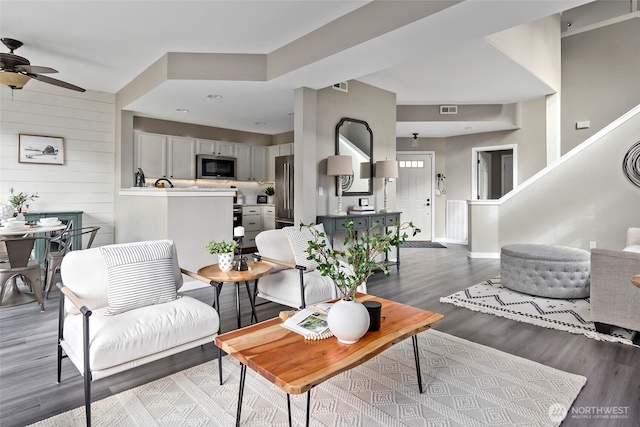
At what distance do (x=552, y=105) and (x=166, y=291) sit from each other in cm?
745

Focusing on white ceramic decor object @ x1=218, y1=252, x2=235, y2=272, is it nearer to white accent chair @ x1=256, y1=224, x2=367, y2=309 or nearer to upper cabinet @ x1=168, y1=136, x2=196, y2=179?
white accent chair @ x1=256, y1=224, x2=367, y2=309

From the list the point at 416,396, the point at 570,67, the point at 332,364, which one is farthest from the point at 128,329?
the point at 570,67

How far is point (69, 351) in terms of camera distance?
2.08 meters

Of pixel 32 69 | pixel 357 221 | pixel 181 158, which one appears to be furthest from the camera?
pixel 181 158

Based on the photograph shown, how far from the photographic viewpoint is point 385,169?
18.1 ft

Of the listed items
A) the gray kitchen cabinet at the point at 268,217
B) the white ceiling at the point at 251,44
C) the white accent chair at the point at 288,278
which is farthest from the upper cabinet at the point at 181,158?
the white accent chair at the point at 288,278

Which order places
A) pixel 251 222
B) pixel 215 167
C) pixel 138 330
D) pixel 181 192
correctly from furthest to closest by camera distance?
1. pixel 251 222
2. pixel 215 167
3. pixel 181 192
4. pixel 138 330

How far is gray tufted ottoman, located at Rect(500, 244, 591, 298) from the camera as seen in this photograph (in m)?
3.99

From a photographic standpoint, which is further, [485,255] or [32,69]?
[485,255]

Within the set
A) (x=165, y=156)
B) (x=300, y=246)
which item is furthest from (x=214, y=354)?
(x=165, y=156)

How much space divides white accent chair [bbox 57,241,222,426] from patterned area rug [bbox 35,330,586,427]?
0.23 meters

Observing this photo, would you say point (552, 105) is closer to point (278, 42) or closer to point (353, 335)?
point (278, 42)

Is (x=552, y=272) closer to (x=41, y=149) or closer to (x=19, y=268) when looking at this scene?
(x=19, y=268)

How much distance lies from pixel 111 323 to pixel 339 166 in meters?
3.32
